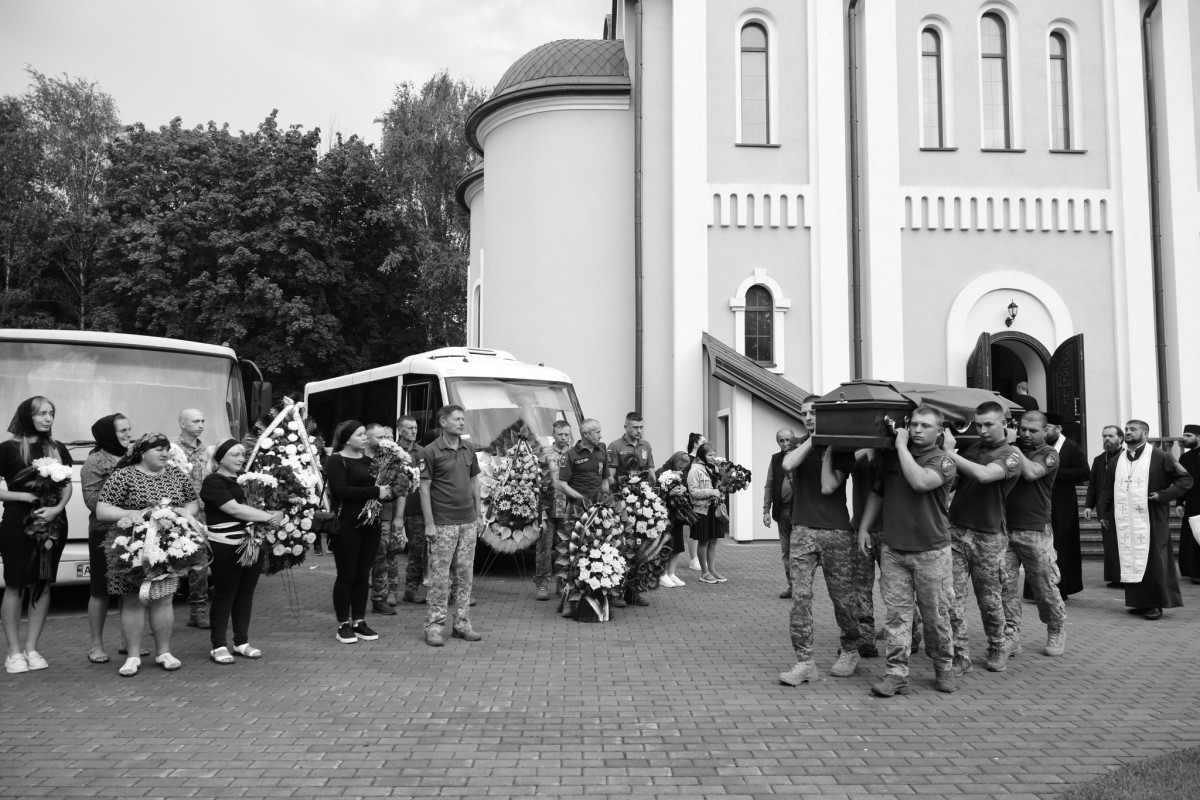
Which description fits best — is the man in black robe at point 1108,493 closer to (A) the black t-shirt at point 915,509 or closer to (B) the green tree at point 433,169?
(A) the black t-shirt at point 915,509

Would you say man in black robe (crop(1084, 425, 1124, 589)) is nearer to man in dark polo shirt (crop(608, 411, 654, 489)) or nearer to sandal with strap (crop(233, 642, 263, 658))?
man in dark polo shirt (crop(608, 411, 654, 489))

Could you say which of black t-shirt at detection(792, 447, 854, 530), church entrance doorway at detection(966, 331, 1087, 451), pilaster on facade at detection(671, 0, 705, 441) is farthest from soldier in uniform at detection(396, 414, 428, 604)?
church entrance doorway at detection(966, 331, 1087, 451)

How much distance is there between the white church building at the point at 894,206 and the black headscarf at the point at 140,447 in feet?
43.1

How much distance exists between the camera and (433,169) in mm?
36062

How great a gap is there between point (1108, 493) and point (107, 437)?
1026 cm

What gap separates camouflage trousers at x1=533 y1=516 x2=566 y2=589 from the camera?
10461mm

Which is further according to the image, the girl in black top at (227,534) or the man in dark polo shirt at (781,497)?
the man in dark polo shirt at (781,497)

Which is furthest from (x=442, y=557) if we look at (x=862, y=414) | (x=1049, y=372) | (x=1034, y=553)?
(x=1049, y=372)

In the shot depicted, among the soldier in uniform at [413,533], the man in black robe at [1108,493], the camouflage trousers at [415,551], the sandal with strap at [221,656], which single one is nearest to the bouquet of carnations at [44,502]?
the sandal with strap at [221,656]

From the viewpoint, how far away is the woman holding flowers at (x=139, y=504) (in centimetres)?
667

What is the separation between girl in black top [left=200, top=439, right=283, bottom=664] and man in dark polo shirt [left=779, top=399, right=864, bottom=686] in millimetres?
4112

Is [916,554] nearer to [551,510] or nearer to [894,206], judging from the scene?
[551,510]

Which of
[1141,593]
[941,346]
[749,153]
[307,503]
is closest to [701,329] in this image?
[749,153]

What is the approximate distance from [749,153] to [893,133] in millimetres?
3149
